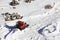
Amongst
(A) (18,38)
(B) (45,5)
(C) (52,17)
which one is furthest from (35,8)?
(A) (18,38)

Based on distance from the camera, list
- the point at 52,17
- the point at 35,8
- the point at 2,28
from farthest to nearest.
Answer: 1. the point at 35,8
2. the point at 52,17
3. the point at 2,28

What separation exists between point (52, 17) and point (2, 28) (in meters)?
0.47

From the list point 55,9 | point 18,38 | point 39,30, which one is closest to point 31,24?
point 39,30

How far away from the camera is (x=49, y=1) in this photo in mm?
1956

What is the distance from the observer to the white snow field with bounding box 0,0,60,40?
4.95ft

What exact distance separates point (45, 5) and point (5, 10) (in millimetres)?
412

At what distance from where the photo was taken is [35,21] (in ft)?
5.51

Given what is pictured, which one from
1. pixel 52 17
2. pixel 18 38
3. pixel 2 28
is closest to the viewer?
pixel 18 38

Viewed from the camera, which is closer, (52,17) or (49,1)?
(52,17)

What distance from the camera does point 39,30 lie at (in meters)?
1.57

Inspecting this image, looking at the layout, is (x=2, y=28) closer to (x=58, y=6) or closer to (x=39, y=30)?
(x=39, y=30)

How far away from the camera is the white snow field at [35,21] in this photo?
1.51 m

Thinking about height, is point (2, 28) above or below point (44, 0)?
below

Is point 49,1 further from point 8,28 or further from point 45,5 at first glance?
point 8,28
